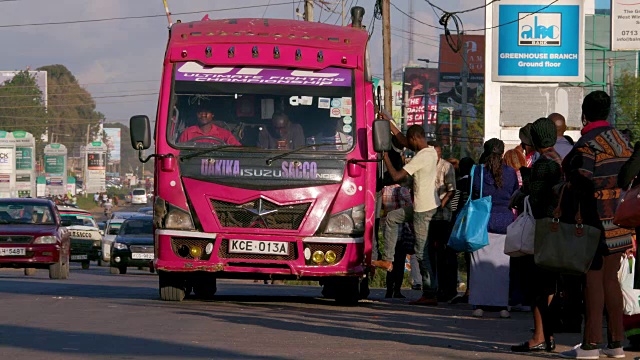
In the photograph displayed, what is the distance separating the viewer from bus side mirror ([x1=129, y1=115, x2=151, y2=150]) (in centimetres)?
1434

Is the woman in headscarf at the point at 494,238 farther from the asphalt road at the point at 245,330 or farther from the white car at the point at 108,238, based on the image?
the white car at the point at 108,238

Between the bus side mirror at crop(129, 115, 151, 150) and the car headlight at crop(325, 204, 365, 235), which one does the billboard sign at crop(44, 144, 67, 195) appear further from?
the car headlight at crop(325, 204, 365, 235)

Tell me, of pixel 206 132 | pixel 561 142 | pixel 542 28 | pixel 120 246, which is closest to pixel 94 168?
pixel 542 28

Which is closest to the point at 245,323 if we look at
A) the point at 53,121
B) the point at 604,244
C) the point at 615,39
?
the point at 604,244

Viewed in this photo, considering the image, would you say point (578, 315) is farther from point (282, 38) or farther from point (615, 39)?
point (615, 39)

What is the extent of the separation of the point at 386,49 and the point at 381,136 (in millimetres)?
18971

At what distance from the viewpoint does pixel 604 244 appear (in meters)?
9.85

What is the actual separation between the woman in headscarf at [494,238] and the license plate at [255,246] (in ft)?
6.76

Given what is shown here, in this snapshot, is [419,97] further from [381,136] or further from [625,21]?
[381,136]

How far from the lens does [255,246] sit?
14.2 metres

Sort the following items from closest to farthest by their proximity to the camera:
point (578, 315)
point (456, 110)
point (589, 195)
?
point (589, 195) → point (578, 315) → point (456, 110)

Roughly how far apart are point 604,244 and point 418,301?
6468mm

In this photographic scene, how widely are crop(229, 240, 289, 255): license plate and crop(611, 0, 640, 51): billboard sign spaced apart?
123 feet

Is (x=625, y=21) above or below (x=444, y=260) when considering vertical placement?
above
